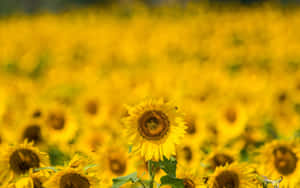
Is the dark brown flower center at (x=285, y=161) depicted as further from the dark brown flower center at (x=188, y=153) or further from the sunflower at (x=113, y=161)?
the sunflower at (x=113, y=161)

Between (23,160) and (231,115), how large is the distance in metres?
2.16

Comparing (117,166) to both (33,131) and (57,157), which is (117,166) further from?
(33,131)

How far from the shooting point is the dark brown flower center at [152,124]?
2.10m

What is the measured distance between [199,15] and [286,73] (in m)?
5.89

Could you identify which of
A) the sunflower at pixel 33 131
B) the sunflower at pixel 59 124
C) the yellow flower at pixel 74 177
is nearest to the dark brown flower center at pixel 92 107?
the sunflower at pixel 59 124

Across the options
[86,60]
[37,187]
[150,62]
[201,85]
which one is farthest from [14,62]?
[37,187]

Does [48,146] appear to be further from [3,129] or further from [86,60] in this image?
[86,60]

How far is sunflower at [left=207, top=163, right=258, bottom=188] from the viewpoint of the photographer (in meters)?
2.16

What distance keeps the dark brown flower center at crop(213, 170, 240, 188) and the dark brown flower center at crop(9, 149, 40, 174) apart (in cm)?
95

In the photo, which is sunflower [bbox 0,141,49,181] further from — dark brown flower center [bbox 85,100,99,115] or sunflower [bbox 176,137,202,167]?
dark brown flower center [bbox 85,100,99,115]

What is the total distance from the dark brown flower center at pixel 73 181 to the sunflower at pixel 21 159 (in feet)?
0.99

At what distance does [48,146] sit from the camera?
324 cm

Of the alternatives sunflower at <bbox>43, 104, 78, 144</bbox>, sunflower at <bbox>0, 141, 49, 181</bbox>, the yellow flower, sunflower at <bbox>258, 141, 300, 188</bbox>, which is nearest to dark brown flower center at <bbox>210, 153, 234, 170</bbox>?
sunflower at <bbox>258, 141, 300, 188</bbox>

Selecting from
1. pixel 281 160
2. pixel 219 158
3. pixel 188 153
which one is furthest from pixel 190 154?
pixel 281 160
